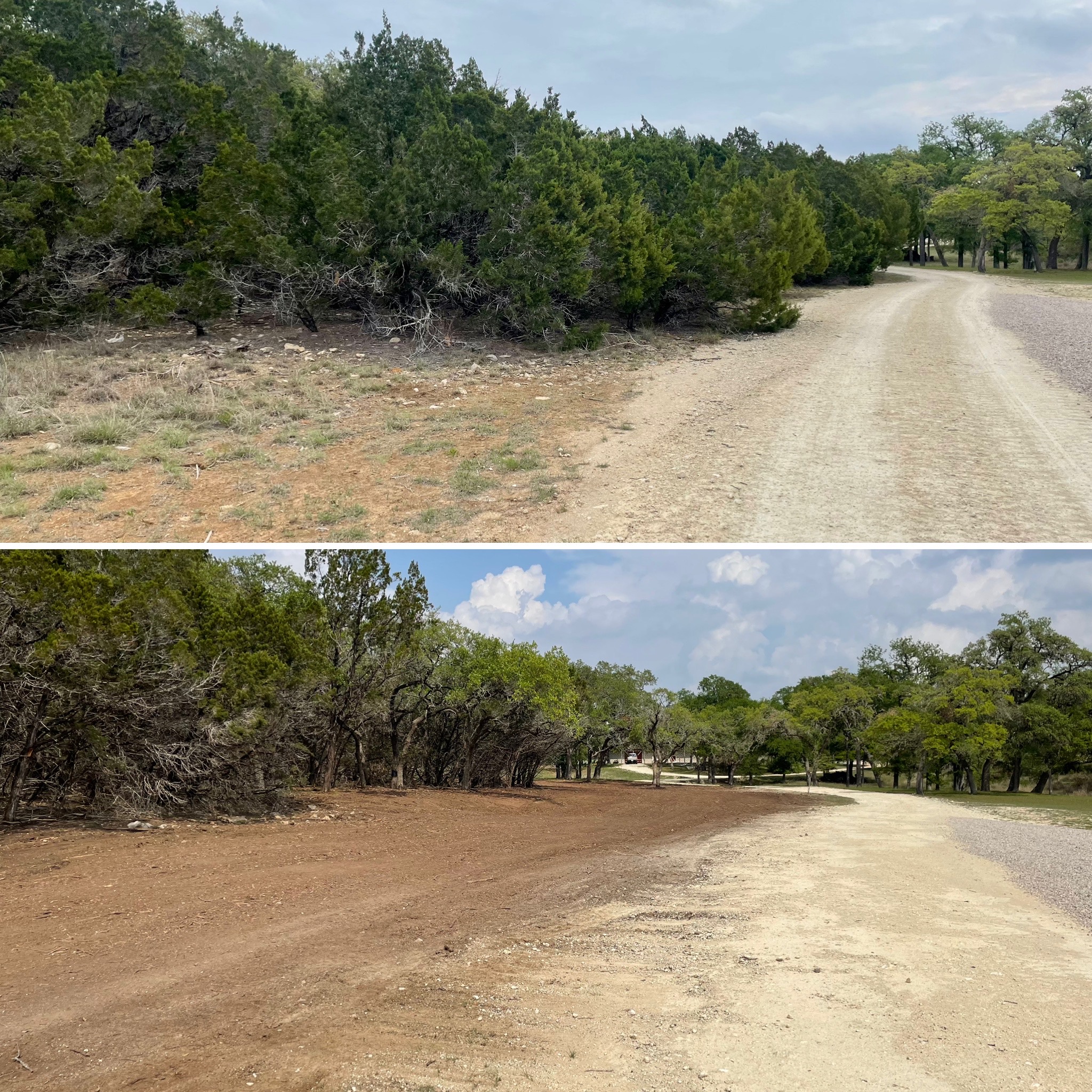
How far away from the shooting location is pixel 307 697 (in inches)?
594

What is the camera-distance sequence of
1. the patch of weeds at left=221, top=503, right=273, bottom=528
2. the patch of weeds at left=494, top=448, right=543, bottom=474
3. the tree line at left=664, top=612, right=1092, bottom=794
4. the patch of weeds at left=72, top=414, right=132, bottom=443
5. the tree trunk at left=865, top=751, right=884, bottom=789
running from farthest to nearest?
the tree trunk at left=865, top=751, right=884, bottom=789 < the tree line at left=664, top=612, right=1092, bottom=794 < the patch of weeds at left=72, top=414, right=132, bottom=443 < the patch of weeds at left=494, top=448, right=543, bottom=474 < the patch of weeds at left=221, top=503, right=273, bottom=528

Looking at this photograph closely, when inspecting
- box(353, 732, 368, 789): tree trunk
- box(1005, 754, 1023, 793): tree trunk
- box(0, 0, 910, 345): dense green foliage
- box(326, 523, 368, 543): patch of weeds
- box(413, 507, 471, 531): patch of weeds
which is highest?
box(0, 0, 910, 345): dense green foliage

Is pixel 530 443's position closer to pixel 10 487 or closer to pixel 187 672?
pixel 187 672

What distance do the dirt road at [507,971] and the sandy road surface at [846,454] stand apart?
395cm

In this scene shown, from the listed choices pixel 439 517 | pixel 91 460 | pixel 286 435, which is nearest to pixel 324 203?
pixel 286 435

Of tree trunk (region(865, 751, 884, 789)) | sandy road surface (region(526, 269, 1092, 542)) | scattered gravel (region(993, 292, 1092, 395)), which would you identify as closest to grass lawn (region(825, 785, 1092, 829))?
tree trunk (region(865, 751, 884, 789))

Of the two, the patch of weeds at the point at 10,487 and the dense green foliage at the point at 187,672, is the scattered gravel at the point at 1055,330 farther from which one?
the patch of weeds at the point at 10,487

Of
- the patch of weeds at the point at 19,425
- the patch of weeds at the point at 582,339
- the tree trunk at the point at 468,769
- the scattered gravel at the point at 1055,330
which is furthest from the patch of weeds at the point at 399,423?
the tree trunk at the point at 468,769

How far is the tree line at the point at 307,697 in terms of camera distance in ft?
34.8

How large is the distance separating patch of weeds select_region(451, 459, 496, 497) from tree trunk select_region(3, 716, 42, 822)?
5.89 meters

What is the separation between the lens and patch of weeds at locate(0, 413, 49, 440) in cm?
1209

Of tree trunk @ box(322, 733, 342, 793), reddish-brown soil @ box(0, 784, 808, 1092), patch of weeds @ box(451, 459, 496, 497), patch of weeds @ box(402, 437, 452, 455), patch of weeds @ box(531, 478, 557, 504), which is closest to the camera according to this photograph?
reddish-brown soil @ box(0, 784, 808, 1092)

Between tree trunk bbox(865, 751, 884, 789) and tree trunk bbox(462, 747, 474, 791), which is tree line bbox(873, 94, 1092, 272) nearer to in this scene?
tree trunk bbox(865, 751, 884, 789)

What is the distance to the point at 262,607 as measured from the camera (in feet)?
44.3
